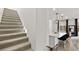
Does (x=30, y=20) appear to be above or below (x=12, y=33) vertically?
above

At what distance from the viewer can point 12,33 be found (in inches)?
75.3

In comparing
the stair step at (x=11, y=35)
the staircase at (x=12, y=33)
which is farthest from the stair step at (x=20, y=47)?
the stair step at (x=11, y=35)

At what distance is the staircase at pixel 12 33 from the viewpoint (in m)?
1.88

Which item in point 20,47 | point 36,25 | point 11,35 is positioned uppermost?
point 36,25

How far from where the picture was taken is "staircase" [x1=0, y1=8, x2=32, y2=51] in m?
1.88

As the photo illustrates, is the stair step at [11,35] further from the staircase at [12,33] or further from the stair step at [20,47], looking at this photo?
the stair step at [20,47]

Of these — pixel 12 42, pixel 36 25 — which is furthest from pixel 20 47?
pixel 36 25

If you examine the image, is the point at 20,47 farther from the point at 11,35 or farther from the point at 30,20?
the point at 30,20

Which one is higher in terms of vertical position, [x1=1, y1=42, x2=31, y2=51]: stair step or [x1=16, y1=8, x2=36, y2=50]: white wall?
[x1=16, y1=8, x2=36, y2=50]: white wall

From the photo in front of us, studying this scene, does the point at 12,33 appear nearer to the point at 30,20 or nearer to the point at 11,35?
the point at 11,35

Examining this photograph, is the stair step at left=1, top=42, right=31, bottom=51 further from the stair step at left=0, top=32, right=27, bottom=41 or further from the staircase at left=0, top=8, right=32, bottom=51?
the stair step at left=0, top=32, right=27, bottom=41

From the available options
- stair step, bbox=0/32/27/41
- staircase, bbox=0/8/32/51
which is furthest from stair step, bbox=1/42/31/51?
stair step, bbox=0/32/27/41

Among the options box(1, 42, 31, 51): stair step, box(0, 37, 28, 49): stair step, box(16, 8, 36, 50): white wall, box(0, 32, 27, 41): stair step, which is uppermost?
box(16, 8, 36, 50): white wall
